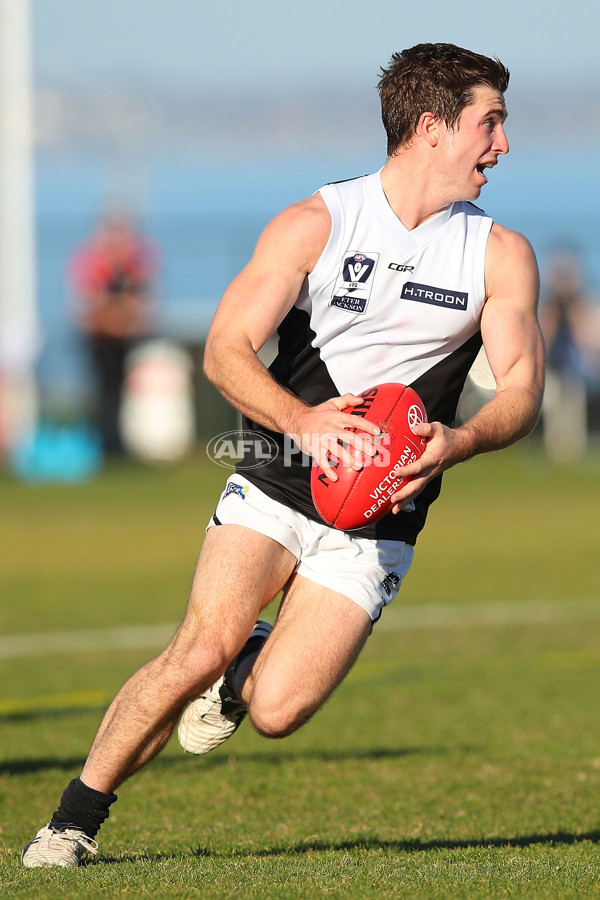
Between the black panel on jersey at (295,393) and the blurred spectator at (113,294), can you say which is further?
the blurred spectator at (113,294)

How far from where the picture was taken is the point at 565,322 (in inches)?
933

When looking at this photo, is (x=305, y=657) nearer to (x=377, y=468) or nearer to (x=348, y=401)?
(x=377, y=468)

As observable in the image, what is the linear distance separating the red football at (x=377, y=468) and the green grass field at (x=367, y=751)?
114 centimetres

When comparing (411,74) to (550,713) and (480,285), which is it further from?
(550,713)

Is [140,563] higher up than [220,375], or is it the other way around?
[220,375]

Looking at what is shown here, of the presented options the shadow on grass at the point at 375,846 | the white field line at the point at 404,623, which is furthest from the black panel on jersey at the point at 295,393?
the white field line at the point at 404,623

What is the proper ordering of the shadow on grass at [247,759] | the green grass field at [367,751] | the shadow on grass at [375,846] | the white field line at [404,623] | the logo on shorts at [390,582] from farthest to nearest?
the white field line at [404,623] → the shadow on grass at [247,759] → the logo on shorts at [390,582] → the shadow on grass at [375,846] → the green grass field at [367,751]

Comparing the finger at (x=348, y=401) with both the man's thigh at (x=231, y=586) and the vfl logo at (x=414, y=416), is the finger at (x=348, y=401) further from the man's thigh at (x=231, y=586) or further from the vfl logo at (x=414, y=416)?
the man's thigh at (x=231, y=586)

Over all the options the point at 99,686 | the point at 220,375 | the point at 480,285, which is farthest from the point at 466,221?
the point at 99,686

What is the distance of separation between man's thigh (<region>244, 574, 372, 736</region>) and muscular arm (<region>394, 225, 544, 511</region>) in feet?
1.88

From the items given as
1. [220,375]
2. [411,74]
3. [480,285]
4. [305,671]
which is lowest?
[305,671]

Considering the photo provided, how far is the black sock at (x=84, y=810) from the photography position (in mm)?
4758

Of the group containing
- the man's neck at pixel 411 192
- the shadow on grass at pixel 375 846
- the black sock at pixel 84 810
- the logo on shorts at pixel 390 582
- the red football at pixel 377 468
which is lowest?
the shadow on grass at pixel 375 846

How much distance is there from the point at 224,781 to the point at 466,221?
2.69 m
